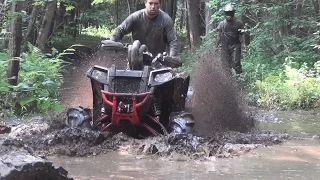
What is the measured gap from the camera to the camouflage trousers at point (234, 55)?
47.8ft

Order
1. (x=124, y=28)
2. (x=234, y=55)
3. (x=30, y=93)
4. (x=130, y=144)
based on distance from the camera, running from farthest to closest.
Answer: (x=234, y=55) → (x=30, y=93) → (x=124, y=28) → (x=130, y=144)

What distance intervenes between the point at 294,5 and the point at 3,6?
939cm

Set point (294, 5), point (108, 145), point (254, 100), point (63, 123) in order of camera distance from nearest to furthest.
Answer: point (108, 145), point (63, 123), point (254, 100), point (294, 5)

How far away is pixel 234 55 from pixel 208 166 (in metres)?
9.42

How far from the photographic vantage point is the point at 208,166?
5762 mm

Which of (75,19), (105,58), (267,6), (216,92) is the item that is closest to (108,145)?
(216,92)

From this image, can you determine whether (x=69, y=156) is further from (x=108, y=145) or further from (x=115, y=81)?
(x=115, y=81)

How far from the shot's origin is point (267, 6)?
660 inches

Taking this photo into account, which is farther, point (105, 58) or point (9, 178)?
point (105, 58)

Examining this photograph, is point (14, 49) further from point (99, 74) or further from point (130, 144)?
point (130, 144)

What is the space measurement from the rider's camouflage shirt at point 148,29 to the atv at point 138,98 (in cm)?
47

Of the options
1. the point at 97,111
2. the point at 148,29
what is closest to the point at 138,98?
the point at 97,111

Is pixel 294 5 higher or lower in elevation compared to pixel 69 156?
higher

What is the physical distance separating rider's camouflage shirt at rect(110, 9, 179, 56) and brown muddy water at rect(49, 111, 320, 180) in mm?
2385
